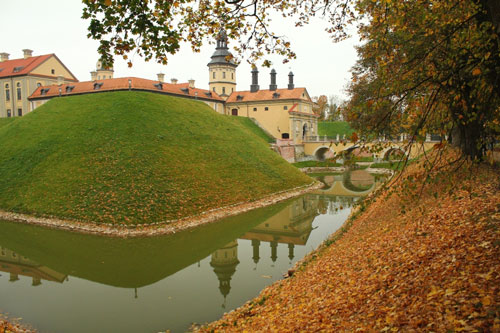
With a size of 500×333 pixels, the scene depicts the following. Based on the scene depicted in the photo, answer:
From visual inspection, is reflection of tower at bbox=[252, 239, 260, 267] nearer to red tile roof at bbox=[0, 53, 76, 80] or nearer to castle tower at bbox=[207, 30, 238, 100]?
castle tower at bbox=[207, 30, 238, 100]

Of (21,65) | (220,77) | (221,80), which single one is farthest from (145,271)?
(220,77)

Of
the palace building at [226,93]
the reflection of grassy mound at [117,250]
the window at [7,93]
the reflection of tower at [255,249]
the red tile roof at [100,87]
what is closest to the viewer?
the reflection of grassy mound at [117,250]

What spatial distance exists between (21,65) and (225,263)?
51618 mm

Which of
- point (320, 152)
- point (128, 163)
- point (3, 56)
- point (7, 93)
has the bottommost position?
point (128, 163)

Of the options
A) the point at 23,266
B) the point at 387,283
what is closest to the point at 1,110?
the point at 23,266

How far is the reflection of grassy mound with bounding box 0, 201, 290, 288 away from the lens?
14.1 m

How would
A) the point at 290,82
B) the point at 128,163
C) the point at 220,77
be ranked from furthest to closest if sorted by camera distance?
the point at 220,77 < the point at 290,82 < the point at 128,163

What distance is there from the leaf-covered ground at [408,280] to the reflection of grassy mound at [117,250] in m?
5.13

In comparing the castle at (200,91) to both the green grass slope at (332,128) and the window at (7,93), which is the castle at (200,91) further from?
the green grass slope at (332,128)

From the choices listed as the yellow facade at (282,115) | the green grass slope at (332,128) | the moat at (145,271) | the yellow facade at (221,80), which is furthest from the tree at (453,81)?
the green grass slope at (332,128)

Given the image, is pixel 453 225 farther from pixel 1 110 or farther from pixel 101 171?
pixel 1 110

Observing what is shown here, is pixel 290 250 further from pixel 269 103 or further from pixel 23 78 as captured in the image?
pixel 23 78

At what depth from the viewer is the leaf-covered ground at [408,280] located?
17.3 feet

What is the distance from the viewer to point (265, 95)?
192 ft
